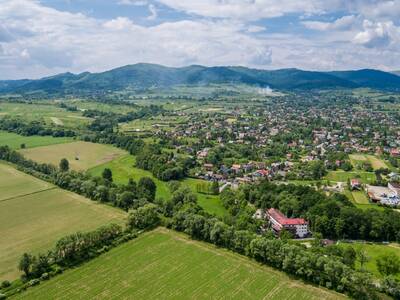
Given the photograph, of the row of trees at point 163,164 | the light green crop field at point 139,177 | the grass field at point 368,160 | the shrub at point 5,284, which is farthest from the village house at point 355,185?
the shrub at point 5,284

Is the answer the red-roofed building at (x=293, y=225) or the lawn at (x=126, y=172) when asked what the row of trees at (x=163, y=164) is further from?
the red-roofed building at (x=293, y=225)

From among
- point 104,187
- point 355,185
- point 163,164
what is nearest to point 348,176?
point 355,185

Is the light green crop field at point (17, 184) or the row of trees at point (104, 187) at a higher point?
the row of trees at point (104, 187)

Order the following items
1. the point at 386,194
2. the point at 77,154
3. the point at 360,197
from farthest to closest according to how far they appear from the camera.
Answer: the point at 77,154, the point at 360,197, the point at 386,194

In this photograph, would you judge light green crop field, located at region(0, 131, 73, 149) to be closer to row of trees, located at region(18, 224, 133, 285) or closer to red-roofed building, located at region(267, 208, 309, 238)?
row of trees, located at region(18, 224, 133, 285)

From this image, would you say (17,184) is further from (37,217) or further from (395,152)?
(395,152)

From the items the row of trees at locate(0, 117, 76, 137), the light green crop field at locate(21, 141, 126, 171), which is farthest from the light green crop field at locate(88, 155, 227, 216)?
the row of trees at locate(0, 117, 76, 137)
